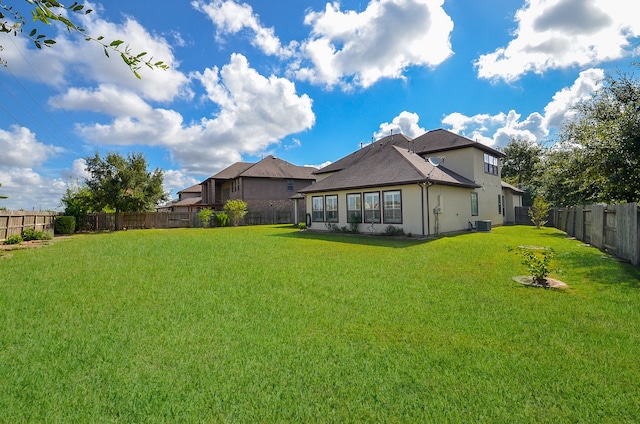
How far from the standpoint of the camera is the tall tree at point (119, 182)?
24.5 meters

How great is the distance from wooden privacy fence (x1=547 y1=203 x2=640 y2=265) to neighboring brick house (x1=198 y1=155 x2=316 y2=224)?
20281 mm

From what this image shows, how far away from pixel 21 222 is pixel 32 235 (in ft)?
2.74

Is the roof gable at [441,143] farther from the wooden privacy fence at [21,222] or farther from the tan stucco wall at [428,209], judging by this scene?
the wooden privacy fence at [21,222]

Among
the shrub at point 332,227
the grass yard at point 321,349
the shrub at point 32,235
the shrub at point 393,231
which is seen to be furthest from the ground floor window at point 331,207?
the shrub at point 32,235

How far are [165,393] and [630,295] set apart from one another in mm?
7343

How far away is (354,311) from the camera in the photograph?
4676 mm

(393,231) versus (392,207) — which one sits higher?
(392,207)

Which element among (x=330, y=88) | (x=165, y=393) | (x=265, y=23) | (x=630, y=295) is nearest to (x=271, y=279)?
(x=165, y=393)

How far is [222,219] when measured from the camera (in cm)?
2819

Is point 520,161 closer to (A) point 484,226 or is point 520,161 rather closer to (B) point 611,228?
(A) point 484,226

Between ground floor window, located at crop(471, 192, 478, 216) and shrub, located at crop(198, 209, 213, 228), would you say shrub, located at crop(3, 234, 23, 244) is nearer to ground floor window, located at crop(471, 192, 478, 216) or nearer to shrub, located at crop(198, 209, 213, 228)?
shrub, located at crop(198, 209, 213, 228)

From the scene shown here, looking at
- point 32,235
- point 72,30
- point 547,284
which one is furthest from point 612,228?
point 32,235

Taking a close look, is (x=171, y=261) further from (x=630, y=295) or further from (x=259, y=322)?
(x=630, y=295)

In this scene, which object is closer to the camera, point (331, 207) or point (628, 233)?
point (628, 233)
